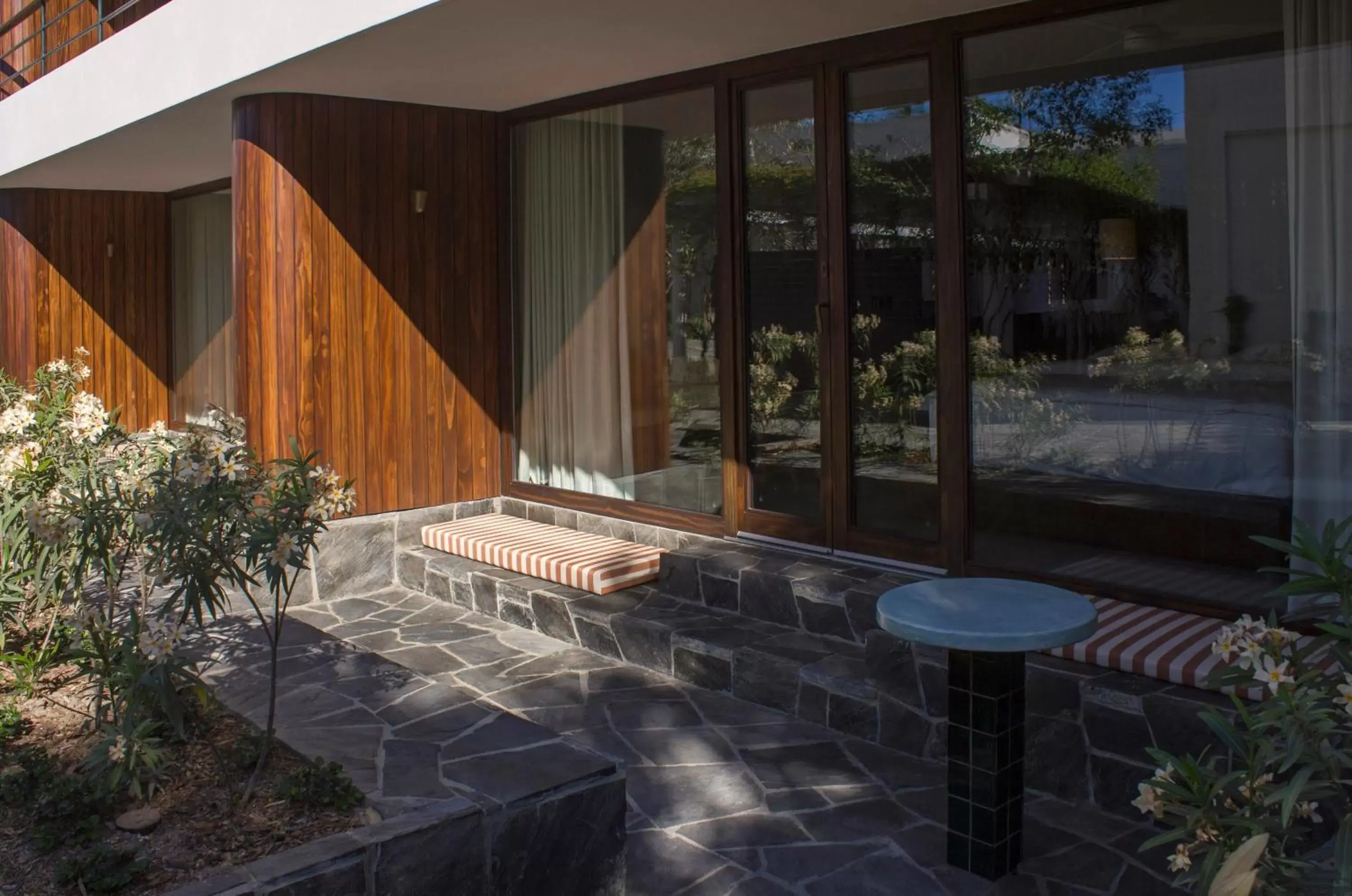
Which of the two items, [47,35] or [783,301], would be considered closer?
[783,301]

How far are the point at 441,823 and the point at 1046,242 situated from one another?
3790mm

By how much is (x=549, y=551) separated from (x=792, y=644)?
2.12 m


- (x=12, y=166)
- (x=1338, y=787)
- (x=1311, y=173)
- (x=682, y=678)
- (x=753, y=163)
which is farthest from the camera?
(x=12, y=166)

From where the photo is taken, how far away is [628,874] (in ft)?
13.8

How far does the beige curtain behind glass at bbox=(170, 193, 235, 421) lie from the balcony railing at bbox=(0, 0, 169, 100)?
184 cm

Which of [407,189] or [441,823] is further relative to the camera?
[407,189]

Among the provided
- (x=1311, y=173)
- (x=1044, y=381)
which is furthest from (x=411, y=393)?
(x=1311, y=173)

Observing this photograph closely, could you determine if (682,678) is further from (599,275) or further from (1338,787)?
(1338,787)

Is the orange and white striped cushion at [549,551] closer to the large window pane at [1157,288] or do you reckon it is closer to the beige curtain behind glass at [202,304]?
the large window pane at [1157,288]

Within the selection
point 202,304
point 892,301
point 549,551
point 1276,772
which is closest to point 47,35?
point 202,304

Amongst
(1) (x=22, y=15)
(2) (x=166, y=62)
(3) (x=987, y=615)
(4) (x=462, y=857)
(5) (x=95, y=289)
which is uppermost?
(1) (x=22, y=15)

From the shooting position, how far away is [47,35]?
12930 millimetres

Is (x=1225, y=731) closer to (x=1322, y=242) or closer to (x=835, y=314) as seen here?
(x=1322, y=242)

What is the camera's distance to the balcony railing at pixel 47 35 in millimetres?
11766
